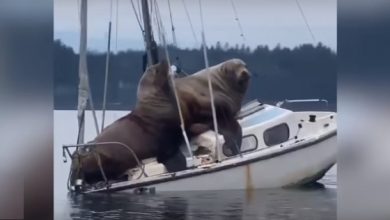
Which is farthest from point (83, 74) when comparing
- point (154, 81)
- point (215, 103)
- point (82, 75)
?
point (215, 103)

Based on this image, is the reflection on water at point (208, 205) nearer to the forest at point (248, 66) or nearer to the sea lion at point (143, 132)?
the sea lion at point (143, 132)

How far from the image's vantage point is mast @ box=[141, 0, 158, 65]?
3.95 m

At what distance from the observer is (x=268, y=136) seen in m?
4.00

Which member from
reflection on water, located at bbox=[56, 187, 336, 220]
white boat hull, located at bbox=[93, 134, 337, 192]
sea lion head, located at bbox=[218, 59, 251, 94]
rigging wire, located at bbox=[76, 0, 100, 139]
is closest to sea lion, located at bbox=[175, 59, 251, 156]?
A: sea lion head, located at bbox=[218, 59, 251, 94]

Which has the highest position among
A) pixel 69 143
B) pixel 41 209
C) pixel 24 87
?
pixel 24 87

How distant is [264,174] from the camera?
3.96 m

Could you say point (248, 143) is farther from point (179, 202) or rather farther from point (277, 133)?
point (179, 202)

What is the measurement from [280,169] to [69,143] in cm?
98

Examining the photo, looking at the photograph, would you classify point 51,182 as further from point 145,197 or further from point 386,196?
point 386,196

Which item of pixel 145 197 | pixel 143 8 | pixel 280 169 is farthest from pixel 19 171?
pixel 280 169

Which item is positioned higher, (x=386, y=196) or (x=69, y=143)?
(x=69, y=143)

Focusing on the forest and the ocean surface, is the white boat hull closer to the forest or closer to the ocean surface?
the ocean surface

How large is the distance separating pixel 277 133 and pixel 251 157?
167 millimetres

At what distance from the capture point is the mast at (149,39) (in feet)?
13.0
